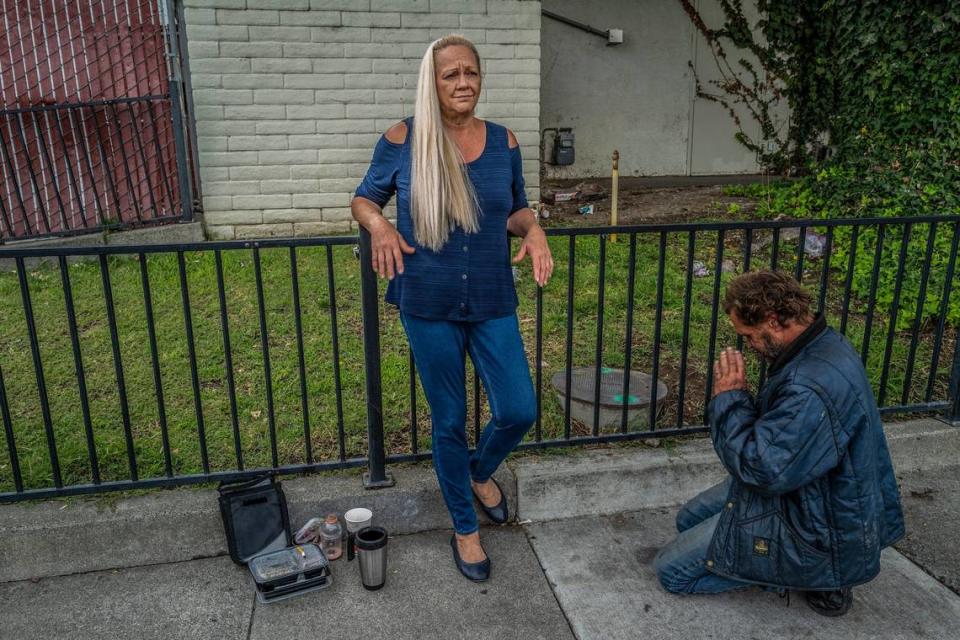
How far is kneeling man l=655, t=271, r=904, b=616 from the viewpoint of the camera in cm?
259

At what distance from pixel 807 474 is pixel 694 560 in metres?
0.60

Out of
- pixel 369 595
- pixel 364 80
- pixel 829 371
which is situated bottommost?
pixel 369 595

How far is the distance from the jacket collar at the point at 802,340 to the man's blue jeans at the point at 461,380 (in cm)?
91

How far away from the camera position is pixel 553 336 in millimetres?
5484

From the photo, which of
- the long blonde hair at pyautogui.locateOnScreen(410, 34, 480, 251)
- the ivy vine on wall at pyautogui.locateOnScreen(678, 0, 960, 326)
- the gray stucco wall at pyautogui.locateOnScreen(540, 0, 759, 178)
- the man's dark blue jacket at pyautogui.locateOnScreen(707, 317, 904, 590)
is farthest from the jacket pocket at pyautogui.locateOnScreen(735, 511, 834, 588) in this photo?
the gray stucco wall at pyautogui.locateOnScreen(540, 0, 759, 178)

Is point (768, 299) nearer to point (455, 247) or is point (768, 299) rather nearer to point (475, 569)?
point (455, 247)

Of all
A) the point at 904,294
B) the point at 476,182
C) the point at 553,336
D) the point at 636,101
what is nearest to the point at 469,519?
the point at 476,182

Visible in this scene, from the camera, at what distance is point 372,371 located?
344 cm

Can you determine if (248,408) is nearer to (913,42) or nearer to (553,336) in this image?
(553,336)

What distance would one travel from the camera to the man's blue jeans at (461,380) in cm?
301

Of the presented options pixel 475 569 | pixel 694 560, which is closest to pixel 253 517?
pixel 475 569

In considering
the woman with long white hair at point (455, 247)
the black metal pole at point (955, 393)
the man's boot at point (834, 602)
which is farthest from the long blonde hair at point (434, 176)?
the black metal pole at point (955, 393)

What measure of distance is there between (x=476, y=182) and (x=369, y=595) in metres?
1.61

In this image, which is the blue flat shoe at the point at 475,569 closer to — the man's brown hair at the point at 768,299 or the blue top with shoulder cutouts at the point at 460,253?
the blue top with shoulder cutouts at the point at 460,253
